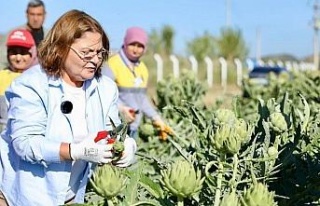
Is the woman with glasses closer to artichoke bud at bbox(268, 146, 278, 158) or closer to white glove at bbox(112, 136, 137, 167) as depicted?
white glove at bbox(112, 136, 137, 167)

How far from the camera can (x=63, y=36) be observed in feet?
5.14

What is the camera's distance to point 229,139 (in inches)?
48.4

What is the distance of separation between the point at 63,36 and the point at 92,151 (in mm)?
260

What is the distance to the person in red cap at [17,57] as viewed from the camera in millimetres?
2543

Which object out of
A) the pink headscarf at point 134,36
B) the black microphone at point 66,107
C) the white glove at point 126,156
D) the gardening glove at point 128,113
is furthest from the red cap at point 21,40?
the white glove at point 126,156

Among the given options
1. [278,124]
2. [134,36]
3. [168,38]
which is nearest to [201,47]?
[168,38]

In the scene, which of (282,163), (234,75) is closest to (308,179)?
(282,163)

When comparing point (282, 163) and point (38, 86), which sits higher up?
point (38, 86)

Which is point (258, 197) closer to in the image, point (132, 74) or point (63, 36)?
point (63, 36)

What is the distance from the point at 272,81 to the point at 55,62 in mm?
2918

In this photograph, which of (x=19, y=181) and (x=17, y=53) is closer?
(x=19, y=181)

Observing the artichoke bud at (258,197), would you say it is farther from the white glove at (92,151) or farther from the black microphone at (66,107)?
the black microphone at (66,107)

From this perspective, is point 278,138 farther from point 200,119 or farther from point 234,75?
point 234,75

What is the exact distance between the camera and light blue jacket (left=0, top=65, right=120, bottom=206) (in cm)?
153
